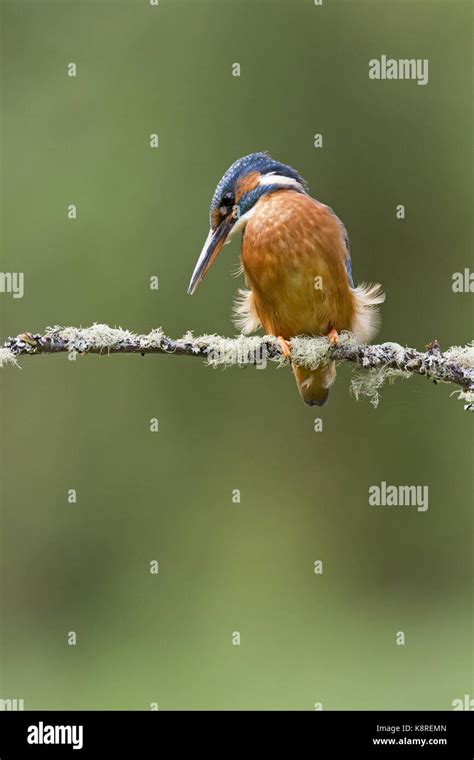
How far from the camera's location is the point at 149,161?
7.52 meters

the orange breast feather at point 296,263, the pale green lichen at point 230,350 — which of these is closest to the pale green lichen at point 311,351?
the orange breast feather at point 296,263

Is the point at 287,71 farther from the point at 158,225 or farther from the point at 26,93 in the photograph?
the point at 26,93

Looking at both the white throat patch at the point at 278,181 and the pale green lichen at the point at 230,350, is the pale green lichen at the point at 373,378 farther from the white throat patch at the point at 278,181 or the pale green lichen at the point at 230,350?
the white throat patch at the point at 278,181

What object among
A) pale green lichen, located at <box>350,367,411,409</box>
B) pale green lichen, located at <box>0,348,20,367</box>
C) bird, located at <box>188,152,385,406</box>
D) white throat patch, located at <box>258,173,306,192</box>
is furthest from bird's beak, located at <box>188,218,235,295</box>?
pale green lichen, located at <box>0,348,20,367</box>

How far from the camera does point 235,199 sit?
4199 mm

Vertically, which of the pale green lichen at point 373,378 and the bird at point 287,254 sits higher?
the bird at point 287,254

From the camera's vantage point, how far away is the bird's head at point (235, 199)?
4.17 metres

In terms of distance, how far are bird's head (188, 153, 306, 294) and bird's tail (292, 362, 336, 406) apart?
0.66 meters

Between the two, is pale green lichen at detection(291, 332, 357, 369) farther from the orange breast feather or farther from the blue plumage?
the blue plumage

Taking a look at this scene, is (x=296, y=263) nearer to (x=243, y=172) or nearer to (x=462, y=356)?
(x=243, y=172)

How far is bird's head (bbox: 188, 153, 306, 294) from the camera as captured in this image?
417 cm

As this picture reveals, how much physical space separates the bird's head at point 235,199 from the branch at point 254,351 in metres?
0.59

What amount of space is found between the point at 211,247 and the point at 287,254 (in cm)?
33

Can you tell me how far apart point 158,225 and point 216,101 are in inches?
40.6
